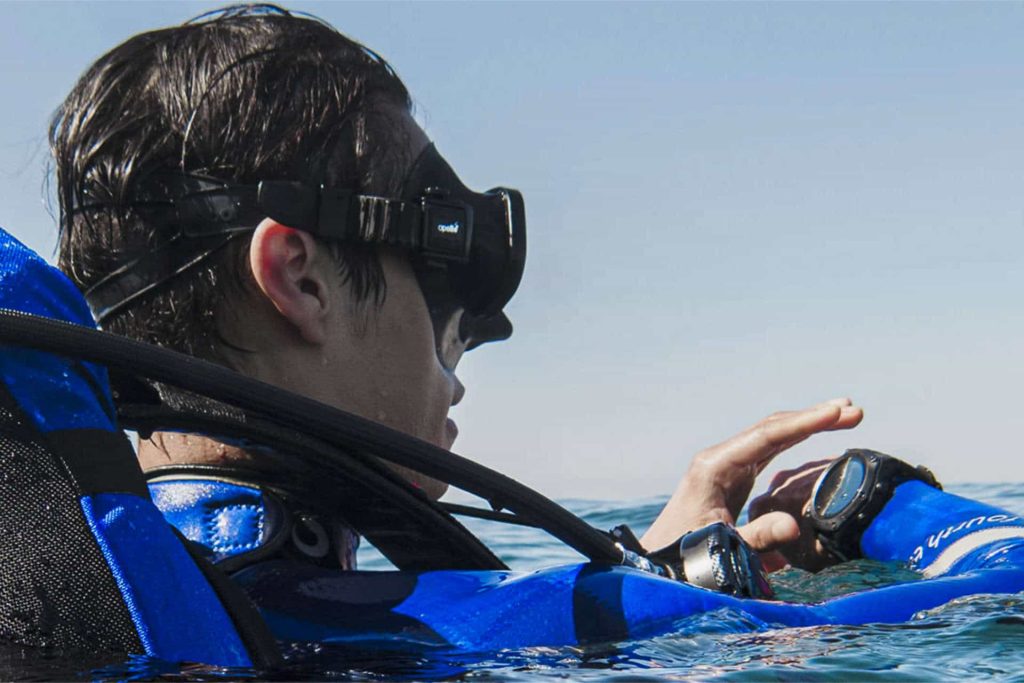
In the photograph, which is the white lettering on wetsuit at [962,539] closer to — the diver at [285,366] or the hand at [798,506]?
the diver at [285,366]

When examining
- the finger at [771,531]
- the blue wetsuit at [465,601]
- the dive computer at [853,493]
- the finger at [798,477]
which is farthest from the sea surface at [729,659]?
the finger at [798,477]

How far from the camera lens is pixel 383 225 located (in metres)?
2.28

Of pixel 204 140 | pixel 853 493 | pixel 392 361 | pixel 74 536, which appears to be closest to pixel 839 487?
pixel 853 493

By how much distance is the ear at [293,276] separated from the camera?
2.16 metres

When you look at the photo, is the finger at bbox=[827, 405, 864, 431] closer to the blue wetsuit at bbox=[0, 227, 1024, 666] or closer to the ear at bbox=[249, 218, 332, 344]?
the blue wetsuit at bbox=[0, 227, 1024, 666]

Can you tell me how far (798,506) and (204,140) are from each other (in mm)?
1774

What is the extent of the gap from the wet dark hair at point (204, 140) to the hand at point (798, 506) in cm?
135

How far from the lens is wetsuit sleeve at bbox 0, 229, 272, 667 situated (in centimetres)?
152

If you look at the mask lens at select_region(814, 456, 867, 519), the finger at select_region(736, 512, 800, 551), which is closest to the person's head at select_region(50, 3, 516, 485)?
the finger at select_region(736, 512, 800, 551)

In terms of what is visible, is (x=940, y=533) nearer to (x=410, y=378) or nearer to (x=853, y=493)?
(x=853, y=493)

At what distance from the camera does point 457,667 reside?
1.74 meters

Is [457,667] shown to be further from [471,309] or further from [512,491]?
[471,309]

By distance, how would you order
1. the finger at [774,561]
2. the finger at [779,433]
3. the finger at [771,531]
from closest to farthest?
1. the finger at [779,433]
2. the finger at [771,531]
3. the finger at [774,561]

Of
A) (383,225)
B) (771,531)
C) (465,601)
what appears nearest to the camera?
(465,601)
